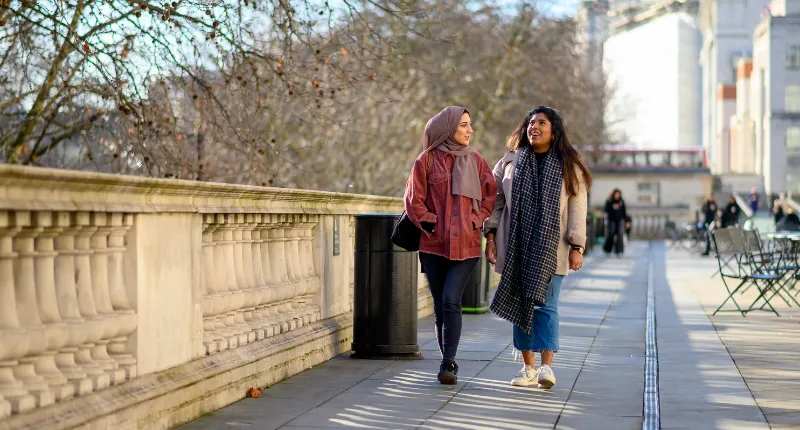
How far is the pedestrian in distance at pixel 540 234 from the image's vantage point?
8414 millimetres

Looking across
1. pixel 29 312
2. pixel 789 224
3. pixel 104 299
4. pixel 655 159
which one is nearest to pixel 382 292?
pixel 104 299

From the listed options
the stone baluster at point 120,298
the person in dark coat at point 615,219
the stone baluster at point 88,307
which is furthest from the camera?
the person in dark coat at point 615,219

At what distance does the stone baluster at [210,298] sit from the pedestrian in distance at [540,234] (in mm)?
1791

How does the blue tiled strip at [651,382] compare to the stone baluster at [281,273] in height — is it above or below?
below

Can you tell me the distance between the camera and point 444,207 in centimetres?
862

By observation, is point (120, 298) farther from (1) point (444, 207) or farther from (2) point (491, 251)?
(2) point (491, 251)

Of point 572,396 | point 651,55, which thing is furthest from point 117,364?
point 651,55

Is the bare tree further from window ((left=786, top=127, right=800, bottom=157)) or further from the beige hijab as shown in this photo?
window ((left=786, top=127, right=800, bottom=157))

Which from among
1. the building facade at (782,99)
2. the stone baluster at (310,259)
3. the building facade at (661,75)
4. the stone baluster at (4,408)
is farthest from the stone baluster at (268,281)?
the building facade at (661,75)

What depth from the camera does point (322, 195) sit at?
33.7ft

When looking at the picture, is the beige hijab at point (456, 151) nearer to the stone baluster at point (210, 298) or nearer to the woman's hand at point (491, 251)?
the woman's hand at point (491, 251)

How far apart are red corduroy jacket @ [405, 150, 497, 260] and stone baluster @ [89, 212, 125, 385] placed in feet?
8.92

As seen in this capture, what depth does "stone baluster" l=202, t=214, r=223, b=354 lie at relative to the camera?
25.2 ft

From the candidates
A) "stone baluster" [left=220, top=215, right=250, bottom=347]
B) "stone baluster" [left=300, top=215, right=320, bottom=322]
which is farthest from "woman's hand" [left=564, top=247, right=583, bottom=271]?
"stone baluster" [left=300, top=215, right=320, bottom=322]
